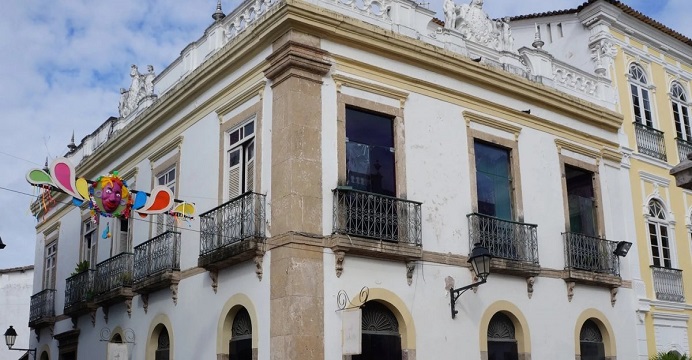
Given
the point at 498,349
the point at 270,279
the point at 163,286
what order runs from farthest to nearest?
1. the point at 163,286
2. the point at 498,349
3. the point at 270,279

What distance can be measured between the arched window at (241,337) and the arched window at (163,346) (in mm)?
2423

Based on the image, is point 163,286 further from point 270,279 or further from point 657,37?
point 657,37

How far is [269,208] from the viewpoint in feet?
39.4

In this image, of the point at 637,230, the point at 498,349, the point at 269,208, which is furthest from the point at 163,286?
the point at 637,230

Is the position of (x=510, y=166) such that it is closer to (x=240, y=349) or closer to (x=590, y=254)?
(x=590, y=254)

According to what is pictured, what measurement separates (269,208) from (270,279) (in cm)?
111

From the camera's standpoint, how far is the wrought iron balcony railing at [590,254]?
1518 centimetres

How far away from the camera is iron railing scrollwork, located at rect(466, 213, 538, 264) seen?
1366 centimetres

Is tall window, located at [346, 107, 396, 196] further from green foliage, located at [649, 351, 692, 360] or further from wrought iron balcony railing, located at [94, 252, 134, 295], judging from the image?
green foliage, located at [649, 351, 692, 360]

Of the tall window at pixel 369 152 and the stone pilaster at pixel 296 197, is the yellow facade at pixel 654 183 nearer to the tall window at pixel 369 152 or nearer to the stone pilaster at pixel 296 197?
the tall window at pixel 369 152

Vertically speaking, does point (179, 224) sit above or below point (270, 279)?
above

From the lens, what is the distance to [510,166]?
14969 mm

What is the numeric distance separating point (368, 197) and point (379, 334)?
213cm

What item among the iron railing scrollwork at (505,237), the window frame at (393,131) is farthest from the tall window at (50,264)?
the iron railing scrollwork at (505,237)
